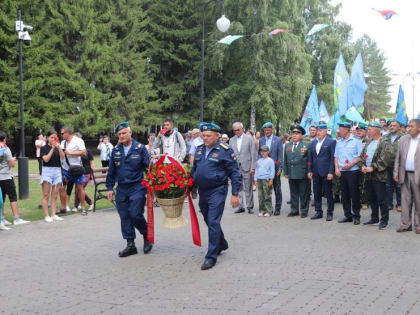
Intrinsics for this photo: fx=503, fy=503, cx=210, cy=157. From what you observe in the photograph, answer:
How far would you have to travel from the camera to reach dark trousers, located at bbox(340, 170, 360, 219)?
9.84m

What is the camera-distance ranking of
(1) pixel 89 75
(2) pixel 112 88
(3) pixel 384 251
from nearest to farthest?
1. (3) pixel 384 251
2. (1) pixel 89 75
3. (2) pixel 112 88

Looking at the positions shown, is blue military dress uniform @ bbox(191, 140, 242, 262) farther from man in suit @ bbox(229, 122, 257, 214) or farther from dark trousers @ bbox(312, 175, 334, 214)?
man in suit @ bbox(229, 122, 257, 214)

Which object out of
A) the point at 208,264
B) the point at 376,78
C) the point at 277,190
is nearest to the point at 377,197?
the point at 277,190

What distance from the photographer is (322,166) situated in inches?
408

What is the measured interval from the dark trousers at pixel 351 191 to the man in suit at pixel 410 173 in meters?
0.91

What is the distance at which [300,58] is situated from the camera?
37.4m

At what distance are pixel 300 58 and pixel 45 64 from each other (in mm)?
18129

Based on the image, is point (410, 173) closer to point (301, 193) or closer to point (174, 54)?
point (301, 193)

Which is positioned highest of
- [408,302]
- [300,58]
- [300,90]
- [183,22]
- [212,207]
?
[183,22]

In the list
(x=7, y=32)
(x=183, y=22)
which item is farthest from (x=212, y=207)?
(x=183, y=22)

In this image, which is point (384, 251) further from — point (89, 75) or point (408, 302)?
point (89, 75)

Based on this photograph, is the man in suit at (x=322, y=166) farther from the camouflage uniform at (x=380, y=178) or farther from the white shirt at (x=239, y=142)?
the white shirt at (x=239, y=142)

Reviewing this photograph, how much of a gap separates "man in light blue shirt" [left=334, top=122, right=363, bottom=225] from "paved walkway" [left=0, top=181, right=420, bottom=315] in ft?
2.36

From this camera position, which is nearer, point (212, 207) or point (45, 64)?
point (212, 207)
